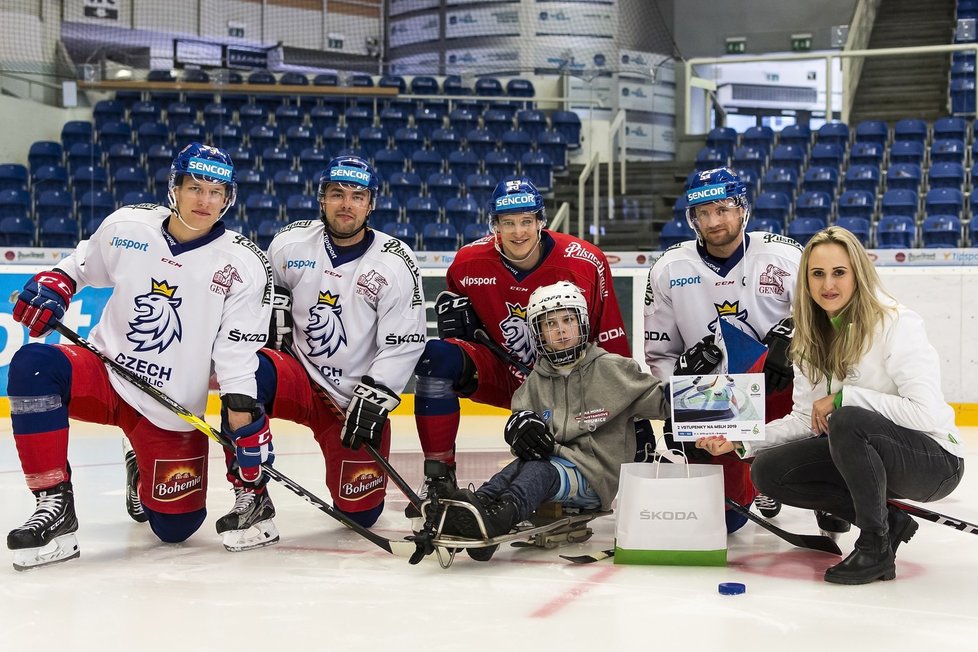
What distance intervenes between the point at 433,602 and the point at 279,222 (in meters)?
6.41

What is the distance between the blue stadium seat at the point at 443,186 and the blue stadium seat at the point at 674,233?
183cm

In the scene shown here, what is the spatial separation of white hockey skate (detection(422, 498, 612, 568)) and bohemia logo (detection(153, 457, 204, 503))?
843 mm

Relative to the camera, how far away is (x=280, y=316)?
346 cm

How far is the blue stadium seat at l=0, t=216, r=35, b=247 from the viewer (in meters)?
6.92

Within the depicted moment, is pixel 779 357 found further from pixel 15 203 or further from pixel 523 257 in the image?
pixel 15 203

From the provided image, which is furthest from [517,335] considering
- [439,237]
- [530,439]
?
[439,237]

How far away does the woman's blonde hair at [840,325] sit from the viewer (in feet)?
8.91

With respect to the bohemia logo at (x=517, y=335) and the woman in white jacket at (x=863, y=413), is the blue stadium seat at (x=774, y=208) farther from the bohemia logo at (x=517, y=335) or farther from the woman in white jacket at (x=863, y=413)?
the woman in white jacket at (x=863, y=413)

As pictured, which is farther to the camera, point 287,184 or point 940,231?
point 287,184

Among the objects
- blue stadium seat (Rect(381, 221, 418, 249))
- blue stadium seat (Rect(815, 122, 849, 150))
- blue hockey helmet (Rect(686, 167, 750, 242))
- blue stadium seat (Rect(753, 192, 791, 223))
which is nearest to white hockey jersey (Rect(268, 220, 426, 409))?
blue hockey helmet (Rect(686, 167, 750, 242))

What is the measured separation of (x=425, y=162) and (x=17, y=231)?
383 cm

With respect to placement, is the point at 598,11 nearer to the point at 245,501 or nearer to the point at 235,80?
the point at 235,80

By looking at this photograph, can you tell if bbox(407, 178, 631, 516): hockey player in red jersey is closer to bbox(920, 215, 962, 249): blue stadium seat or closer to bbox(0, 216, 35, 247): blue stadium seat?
bbox(0, 216, 35, 247): blue stadium seat

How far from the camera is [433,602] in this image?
2568mm
